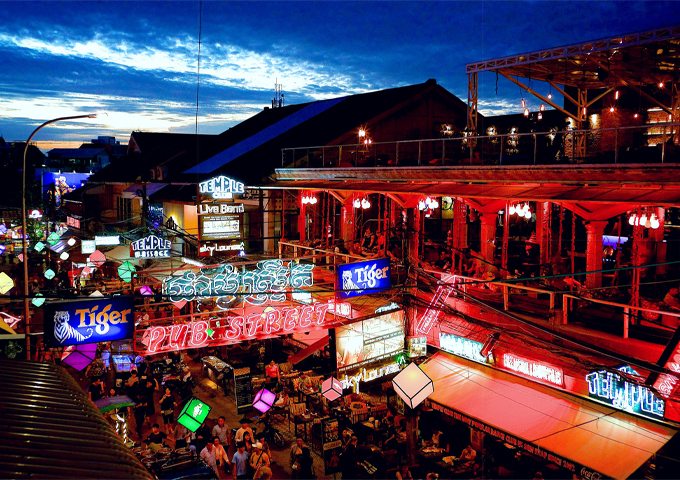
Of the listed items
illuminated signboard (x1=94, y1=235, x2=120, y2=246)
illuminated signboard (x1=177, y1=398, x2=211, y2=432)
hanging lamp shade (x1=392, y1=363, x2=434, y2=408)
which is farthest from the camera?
illuminated signboard (x1=94, y1=235, x2=120, y2=246)

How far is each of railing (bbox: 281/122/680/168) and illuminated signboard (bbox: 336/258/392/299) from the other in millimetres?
4333

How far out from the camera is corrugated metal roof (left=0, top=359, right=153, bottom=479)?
5.78 metres

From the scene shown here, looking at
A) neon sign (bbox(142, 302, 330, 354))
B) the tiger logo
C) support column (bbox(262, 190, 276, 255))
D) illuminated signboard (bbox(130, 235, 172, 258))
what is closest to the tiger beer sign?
the tiger logo

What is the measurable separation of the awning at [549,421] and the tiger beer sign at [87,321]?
8.17m

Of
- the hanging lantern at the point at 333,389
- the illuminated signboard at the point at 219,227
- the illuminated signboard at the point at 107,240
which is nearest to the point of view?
the hanging lantern at the point at 333,389

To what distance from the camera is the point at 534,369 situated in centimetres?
1261

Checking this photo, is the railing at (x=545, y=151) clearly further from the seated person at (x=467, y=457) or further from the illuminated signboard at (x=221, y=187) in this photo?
the seated person at (x=467, y=457)

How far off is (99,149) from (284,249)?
11068 centimetres

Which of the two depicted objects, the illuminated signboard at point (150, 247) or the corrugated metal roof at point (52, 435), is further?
the illuminated signboard at point (150, 247)

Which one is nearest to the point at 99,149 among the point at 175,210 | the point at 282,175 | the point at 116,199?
the point at 116,199

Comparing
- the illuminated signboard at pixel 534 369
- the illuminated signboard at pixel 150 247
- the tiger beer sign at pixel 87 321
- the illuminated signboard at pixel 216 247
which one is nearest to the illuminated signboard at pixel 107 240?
the illuminated signboard at pixel 150 247

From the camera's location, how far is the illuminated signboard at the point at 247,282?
12898 millimetres

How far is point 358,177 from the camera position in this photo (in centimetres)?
1953

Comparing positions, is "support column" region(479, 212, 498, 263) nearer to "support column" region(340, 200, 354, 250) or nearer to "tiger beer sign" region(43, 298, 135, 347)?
"support column" region(340, 200, 354, 250)
